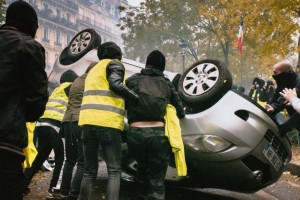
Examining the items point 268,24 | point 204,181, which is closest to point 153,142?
point 204,181

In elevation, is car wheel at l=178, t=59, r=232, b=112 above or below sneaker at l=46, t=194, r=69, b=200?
above

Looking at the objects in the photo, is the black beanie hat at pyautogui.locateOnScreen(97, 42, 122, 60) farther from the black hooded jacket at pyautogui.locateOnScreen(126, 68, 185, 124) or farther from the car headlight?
the car headlight

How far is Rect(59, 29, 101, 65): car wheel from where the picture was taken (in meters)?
6.65

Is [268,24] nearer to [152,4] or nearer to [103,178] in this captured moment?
[103,178]

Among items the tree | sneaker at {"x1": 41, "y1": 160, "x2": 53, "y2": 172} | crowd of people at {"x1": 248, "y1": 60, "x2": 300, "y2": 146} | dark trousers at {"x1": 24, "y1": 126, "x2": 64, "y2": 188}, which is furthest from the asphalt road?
the tree

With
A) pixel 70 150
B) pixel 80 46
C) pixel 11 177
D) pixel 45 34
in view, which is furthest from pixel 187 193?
pixel 45 34

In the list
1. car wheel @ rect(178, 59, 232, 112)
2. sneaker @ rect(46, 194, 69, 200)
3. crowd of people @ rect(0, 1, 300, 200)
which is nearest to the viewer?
crowd of people @ rect(0, 1, 300, 200)

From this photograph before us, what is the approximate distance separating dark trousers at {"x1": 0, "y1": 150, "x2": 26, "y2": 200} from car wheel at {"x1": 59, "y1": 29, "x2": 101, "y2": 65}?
188 inches

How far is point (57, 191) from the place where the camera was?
4762 mm

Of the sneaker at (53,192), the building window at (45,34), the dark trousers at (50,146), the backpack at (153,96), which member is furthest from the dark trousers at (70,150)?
the building window at (45,34)

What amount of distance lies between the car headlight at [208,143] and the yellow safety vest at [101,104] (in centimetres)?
89

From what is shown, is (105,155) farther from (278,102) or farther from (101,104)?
(278,102)

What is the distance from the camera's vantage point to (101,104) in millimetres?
3922

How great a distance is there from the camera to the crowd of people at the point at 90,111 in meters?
2.03
